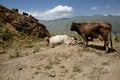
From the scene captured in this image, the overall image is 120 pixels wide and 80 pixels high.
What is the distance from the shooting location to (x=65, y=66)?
35.8ft

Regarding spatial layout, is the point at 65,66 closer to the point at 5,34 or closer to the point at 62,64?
the point at 62,64

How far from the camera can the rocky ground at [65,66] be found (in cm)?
977

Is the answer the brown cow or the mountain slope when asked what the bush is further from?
the brown cow

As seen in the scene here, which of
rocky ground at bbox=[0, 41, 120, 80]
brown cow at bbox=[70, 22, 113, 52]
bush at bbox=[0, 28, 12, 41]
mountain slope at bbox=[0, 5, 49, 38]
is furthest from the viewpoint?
mountain slope at bbox=[0, 5, 49, 38]

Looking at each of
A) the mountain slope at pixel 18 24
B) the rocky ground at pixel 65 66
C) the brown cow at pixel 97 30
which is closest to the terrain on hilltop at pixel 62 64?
the rocky ground at pixel 65 66

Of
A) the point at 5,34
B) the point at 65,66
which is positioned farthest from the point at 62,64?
the point at 5,34

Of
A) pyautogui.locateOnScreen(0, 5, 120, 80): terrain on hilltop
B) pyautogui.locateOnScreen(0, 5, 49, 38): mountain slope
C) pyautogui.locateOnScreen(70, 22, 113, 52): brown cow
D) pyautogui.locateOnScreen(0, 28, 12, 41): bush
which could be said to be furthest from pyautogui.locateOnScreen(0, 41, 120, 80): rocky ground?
Result: pyautogui.locateOnScreen(0, 5, 49, 38): mountain slope

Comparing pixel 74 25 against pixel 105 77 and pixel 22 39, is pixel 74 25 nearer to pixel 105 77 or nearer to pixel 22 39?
pixel 22 39

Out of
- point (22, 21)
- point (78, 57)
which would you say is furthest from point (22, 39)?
point (78, 57)


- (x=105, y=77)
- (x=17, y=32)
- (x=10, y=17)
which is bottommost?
(x=105, y=77)

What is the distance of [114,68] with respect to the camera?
1080cm

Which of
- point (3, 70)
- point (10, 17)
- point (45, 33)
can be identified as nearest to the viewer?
point (3, 70)

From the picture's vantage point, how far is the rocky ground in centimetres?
977

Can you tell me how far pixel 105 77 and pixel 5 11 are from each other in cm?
1710
